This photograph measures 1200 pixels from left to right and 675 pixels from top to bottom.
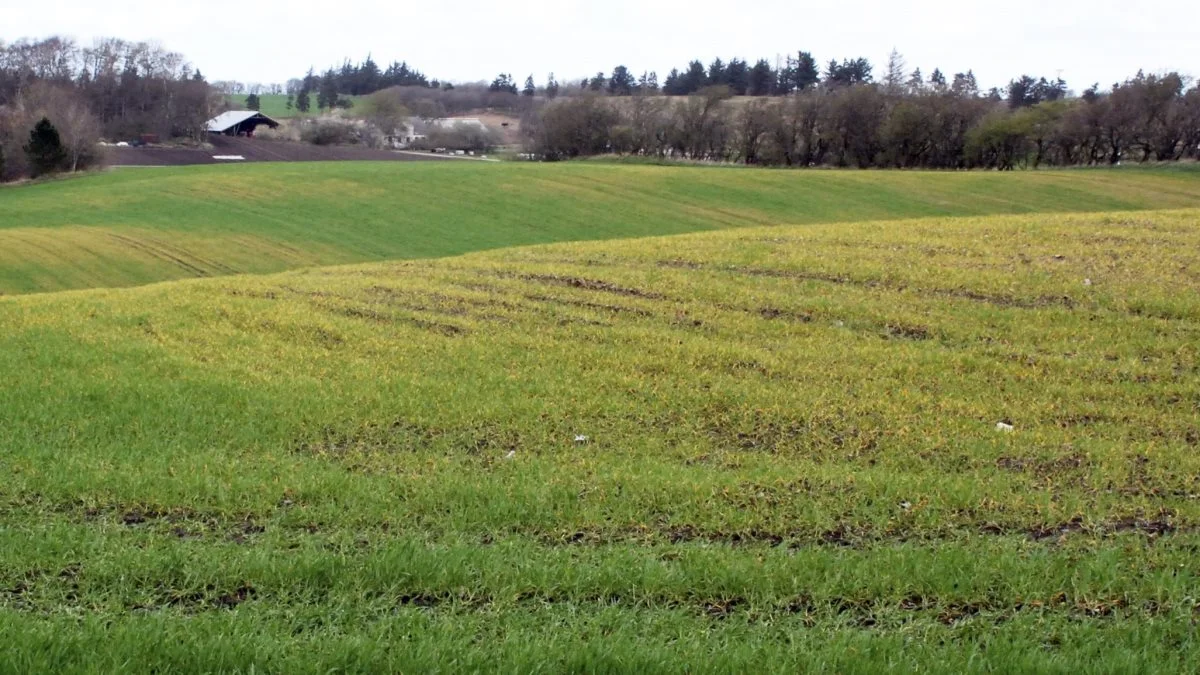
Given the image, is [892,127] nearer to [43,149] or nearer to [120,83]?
[43,149]

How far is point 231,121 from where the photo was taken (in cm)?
10869

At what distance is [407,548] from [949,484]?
11.7 ft

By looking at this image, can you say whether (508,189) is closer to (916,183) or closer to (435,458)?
(916,183)

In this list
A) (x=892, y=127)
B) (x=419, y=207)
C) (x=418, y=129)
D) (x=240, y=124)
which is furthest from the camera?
(x=418, y=129)

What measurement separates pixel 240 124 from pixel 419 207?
69.7 m

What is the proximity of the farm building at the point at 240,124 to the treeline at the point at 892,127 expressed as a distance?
3564cm

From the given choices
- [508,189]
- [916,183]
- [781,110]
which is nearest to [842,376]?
[508,189]

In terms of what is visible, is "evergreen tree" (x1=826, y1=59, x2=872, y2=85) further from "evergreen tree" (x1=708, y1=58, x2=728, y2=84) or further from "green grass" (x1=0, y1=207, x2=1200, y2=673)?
"green grass" (x1=0, y1=207, x2=1200, y2=673)

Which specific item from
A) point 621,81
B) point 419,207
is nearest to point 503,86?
point 621,81

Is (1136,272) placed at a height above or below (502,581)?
above

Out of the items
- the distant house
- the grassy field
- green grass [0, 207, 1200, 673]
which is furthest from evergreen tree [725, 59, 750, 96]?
green grass [0, 207, 1200, 673]

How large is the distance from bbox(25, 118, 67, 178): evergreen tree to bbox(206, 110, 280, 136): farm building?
4487 cm

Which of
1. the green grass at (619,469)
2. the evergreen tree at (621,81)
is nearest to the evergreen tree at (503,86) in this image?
the evergreen tree at (621,81)

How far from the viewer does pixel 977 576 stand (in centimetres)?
489
